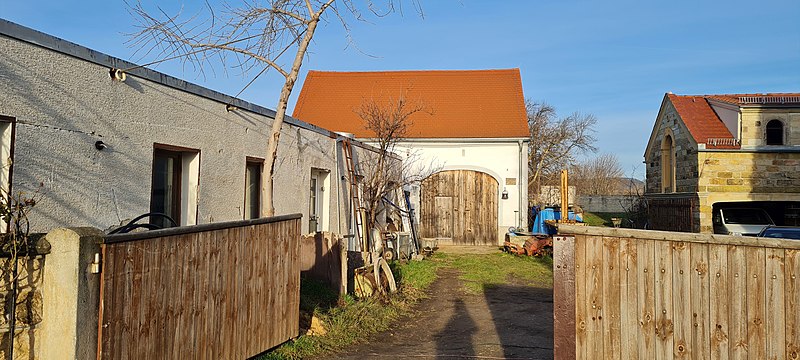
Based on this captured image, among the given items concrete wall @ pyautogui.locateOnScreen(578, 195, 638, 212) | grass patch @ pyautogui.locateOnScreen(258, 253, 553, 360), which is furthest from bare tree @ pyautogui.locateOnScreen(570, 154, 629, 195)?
grass patch @ pyautogui.locateOnScreen(258, 253, 553, 360)

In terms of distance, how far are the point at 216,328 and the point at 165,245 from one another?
42.4 inches

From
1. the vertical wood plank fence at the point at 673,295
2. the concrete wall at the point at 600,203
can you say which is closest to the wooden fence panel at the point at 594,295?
the vertical wood plank fence at the point at 673,295

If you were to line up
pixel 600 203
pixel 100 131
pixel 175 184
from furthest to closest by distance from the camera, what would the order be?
pixel 600 203 → pixel 175 184 → pixel 100 131

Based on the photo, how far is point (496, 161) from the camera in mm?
21141

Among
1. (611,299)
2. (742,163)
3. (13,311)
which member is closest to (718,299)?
(611,299)

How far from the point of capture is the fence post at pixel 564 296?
4465 mm

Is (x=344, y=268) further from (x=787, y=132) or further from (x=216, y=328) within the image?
(x=787, y=132)

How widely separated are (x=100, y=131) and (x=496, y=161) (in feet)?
53.7

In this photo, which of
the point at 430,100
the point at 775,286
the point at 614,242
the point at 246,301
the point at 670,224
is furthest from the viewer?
the point at 430,100

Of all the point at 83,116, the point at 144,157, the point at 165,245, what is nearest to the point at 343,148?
the point at 144,157

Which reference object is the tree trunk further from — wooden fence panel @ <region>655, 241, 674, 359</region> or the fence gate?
the fence gate

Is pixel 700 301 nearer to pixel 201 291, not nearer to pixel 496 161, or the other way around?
pixel 201 291

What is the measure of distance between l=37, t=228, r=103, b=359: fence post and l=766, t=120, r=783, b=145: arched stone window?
17.5 meters

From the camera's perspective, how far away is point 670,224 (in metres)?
Result: 19.6
